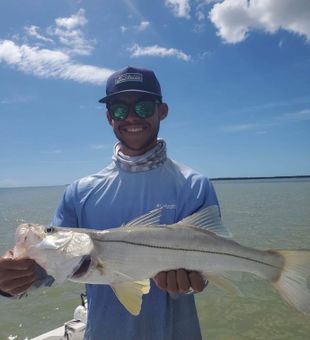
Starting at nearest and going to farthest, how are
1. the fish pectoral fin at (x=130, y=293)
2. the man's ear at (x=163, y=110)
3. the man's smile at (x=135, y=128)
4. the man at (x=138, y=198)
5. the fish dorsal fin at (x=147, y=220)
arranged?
1. the fish pectoral fin at (x=130, y=293)
2. the fish dorsal fin at (x=147, y=220)
3. the man at (x=138, y=198)
4. the man's smile at (x=135, y=128)
5. the man's ear at (x=163, y=110)

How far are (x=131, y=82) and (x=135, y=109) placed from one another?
0.27m

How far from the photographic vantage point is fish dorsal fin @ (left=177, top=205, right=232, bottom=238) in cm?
302

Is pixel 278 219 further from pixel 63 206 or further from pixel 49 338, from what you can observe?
pixel 63 206

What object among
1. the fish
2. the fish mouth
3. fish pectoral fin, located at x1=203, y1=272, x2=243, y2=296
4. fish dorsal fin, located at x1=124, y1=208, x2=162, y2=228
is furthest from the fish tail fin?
the fish mouth

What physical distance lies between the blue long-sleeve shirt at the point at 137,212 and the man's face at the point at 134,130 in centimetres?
26

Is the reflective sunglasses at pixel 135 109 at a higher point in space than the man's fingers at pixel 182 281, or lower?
higher

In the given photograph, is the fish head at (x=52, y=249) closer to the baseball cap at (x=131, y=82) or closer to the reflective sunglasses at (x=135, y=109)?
the reflective sunglasses at (x=135, y=109)

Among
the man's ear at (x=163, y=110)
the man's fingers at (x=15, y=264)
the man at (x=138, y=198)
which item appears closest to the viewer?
the man's fingers at (x=15, y=264)

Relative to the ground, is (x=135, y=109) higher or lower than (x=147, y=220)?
higher

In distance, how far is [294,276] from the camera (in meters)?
2.98

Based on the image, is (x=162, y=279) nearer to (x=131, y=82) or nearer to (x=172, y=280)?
(x=172, y=280)

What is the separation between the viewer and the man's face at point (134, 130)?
3.76 m

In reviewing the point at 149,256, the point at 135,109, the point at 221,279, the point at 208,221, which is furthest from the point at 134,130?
the point at 221,279

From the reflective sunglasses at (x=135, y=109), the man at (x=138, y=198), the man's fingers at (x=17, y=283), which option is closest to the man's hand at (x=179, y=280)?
the man at (x=138, y=198)
